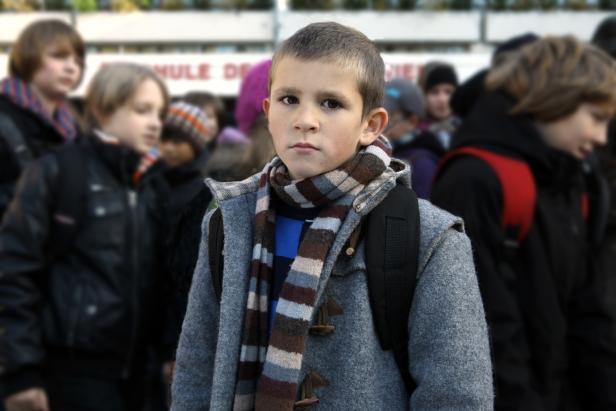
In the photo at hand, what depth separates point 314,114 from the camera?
5.06 feet

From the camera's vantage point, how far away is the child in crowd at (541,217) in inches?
101

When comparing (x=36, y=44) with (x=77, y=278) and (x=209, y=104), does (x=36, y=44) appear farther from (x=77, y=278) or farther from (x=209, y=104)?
(x=209, y=104)

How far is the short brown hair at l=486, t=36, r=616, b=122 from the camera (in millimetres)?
2814

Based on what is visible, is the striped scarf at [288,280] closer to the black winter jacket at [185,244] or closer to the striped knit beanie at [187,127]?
the black winter jacket at [185,244]

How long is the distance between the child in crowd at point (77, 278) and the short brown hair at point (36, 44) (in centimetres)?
94

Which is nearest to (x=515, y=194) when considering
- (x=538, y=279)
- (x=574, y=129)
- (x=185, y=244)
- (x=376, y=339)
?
(x=538, y=279)

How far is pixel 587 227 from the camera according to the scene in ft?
10.1

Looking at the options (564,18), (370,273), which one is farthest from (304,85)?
(564,18)

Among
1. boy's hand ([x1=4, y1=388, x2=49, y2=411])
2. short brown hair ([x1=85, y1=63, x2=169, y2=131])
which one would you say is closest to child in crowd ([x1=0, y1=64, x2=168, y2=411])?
boy's hand ([x1=4, y1=388, x2=49, y2=411])

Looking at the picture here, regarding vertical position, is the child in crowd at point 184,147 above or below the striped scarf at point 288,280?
below

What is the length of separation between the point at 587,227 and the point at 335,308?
1.82 metres

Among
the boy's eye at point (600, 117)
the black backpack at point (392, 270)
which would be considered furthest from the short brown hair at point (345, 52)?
the boy's eye at point (600, 117)

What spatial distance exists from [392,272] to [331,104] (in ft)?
1.12

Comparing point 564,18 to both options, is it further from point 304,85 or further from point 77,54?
point 304,85
